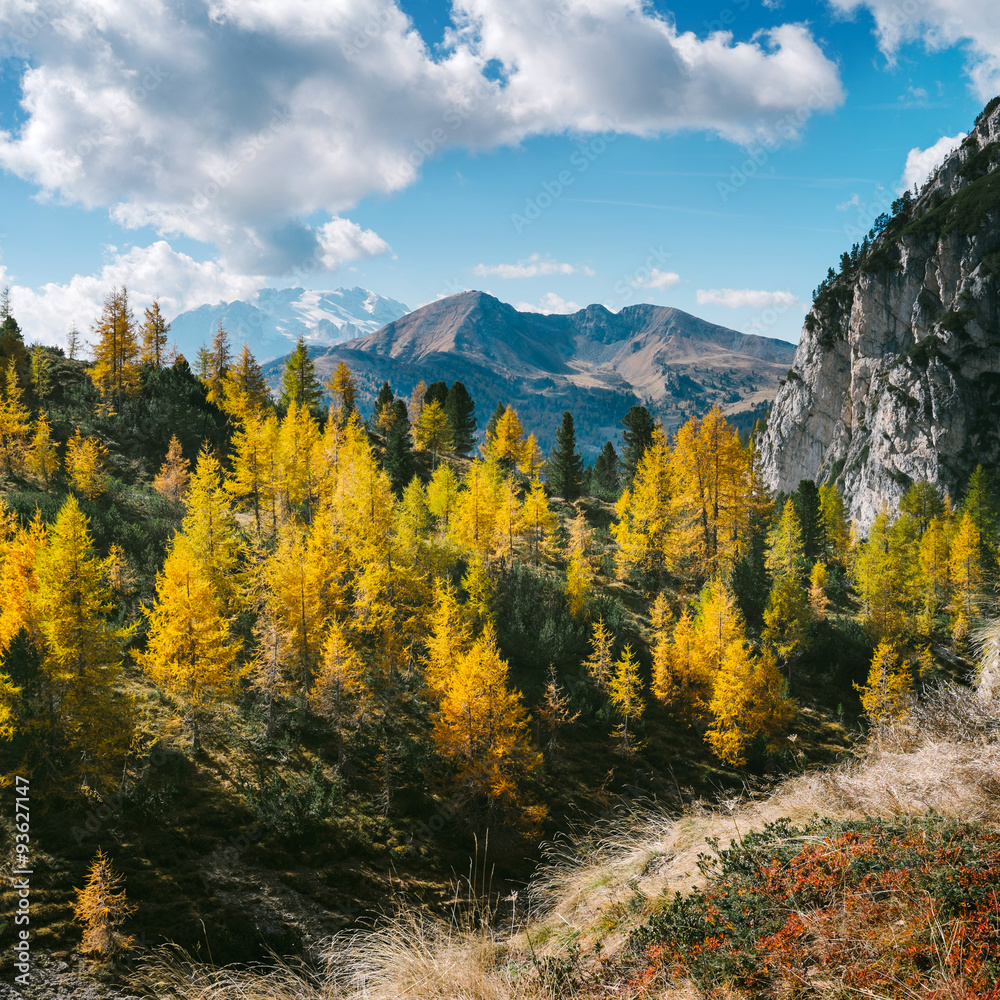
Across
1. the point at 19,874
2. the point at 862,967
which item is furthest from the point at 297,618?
the point at 862,967

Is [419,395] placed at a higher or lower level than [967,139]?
lower

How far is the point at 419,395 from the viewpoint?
84.4 meters

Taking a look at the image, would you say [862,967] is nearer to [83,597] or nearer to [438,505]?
[83,597]

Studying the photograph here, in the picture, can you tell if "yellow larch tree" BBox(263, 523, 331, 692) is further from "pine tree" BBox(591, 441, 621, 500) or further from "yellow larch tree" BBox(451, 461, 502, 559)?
"pine tree" BBox(591, 441, 621, 500)

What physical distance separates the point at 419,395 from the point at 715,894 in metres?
82.8

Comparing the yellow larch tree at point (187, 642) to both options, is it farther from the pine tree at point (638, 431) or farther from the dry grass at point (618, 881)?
the pine tree at point (638, 431)

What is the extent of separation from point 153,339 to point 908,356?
411 feet

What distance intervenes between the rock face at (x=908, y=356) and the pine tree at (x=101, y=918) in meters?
112

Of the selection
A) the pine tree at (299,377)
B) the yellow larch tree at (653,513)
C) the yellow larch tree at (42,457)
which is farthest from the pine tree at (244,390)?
the yellow larch tree at (653,513)

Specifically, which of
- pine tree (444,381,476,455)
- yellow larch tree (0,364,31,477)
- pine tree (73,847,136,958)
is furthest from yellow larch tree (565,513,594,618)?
yellow larch tree (0,364,31,477)

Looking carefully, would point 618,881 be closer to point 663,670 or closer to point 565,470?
point 663,670

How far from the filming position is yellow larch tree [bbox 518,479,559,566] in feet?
142

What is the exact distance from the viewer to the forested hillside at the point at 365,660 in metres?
19.0

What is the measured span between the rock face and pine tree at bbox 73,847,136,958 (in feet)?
366
